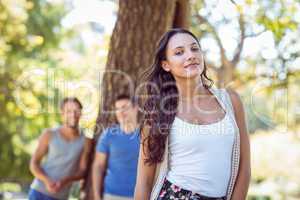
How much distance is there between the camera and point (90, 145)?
478cm

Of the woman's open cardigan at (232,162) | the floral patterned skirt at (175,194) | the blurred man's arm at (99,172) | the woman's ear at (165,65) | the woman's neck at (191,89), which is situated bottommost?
the blurred man's arm at (99,172)

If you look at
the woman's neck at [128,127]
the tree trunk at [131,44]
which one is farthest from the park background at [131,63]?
the woman's neck at [128,127]

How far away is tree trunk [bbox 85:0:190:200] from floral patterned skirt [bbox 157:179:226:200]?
2.57 meters

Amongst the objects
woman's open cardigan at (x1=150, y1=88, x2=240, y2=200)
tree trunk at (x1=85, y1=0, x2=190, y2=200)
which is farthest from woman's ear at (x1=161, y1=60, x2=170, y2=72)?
tree trunk at (x1=85, y1=0, x2=190, y2=200)

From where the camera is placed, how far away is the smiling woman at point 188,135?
2.28m

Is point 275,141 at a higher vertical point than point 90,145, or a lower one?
lower

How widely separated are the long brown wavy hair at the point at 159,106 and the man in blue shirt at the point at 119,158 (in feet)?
5.41

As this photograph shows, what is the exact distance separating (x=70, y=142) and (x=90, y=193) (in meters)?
0.58

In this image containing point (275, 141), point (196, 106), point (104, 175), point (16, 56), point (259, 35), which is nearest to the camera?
point (196, 106)

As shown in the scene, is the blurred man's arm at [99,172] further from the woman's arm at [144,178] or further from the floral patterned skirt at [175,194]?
the floral patterned skirt at [175,194]

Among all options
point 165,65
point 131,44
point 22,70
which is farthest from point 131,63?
point 22,70

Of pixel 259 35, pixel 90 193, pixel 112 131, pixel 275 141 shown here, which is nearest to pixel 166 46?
pixel 112 131

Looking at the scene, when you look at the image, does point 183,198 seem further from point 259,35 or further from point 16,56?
point 16,56

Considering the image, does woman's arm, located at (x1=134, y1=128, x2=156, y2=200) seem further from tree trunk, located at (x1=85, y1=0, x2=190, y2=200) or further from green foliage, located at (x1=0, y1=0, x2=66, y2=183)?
green foliage, located at (x1=0, y1=0, x2=66, y2=183)
